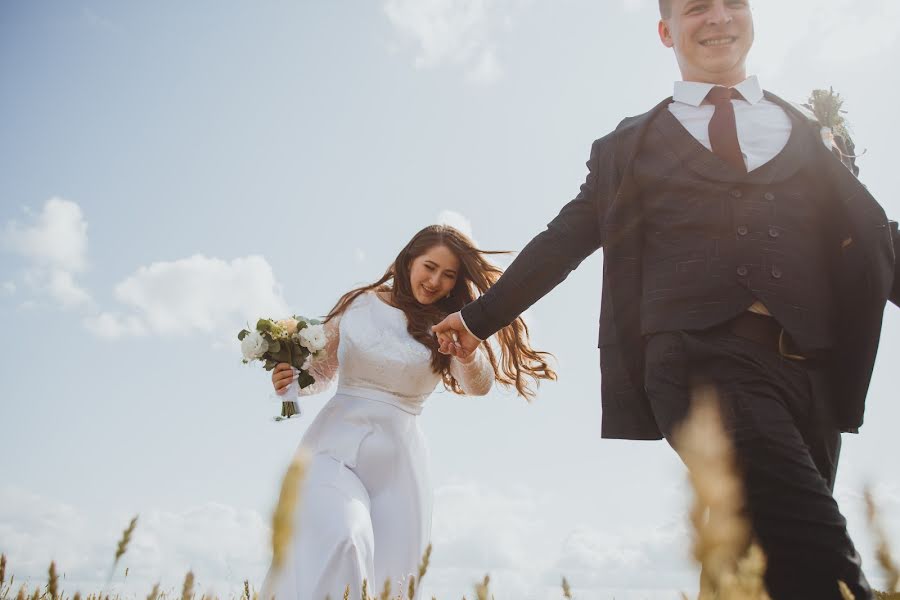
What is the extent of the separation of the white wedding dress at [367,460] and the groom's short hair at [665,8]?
9.99 ft

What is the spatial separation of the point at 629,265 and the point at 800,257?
0.65 metres

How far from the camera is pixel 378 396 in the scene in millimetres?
5996

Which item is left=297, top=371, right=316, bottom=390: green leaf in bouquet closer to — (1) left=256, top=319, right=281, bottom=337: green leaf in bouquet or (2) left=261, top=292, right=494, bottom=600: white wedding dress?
(2) left=261, top=292, right=494, bottom=600: white wedding dress

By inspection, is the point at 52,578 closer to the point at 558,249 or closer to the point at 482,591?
the point at 482,591

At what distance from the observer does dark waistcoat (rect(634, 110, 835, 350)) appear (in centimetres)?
296

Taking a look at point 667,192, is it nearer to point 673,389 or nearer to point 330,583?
point 673,389

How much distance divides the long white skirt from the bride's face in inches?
42.9

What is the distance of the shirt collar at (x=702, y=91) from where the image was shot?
3.61 metres

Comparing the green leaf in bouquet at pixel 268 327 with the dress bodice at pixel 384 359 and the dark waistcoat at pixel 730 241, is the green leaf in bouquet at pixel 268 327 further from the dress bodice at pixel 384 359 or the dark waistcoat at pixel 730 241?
the dark waistcoat at pixel 730 241

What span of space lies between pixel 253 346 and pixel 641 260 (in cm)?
384

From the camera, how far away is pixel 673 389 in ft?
9.75

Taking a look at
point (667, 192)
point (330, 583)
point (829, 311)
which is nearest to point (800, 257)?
point (829, 311)

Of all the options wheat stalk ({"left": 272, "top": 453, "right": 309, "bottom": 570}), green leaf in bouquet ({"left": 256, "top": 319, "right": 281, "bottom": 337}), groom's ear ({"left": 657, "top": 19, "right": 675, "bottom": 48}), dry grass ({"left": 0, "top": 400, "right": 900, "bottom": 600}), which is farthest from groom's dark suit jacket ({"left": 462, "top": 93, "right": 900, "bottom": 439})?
green leaf in bouquet ({"left": 256, "top": 319, "right": 281, "bottom": 337})

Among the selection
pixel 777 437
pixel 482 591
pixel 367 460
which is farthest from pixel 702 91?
pixel 367 460
